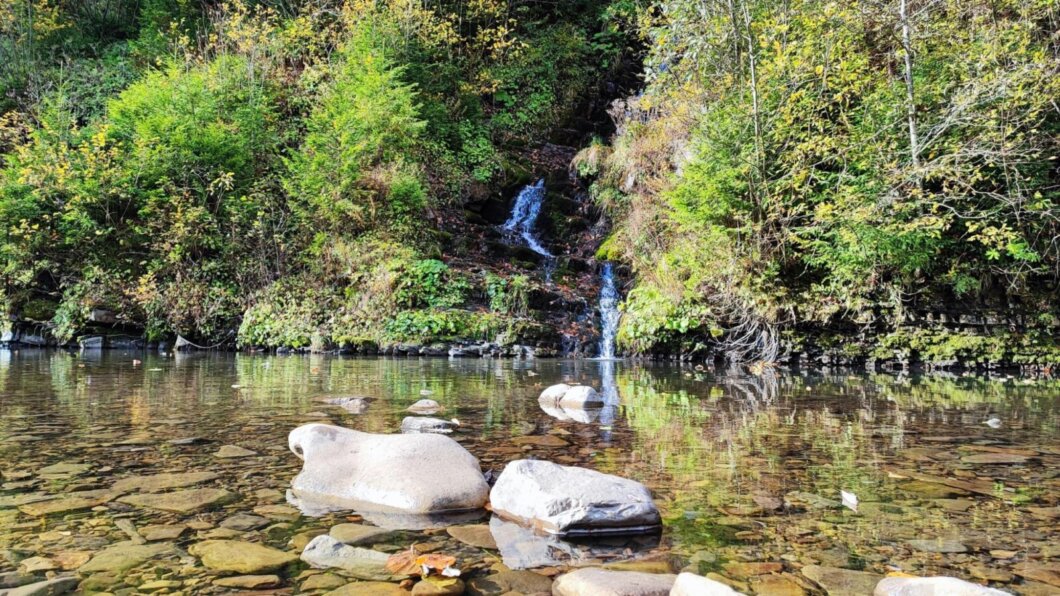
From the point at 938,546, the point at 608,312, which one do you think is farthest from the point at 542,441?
the point at 608,312

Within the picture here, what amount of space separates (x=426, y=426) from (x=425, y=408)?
86cm

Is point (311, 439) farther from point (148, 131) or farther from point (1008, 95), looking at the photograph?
point (148, 131)

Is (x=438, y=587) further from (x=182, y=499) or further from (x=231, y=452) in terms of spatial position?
(x=231, y=452)

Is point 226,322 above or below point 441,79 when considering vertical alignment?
below

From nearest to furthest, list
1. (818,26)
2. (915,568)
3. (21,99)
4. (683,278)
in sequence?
(915,568), (818,26), (683,278), (21,99)

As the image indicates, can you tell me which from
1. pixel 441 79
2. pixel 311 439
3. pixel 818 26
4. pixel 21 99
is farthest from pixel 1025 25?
pixel 21 99

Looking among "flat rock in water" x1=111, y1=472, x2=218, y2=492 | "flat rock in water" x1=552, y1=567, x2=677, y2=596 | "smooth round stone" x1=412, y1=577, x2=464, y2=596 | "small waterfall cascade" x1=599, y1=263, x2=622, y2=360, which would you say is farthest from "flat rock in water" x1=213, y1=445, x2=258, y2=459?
"small waterfall cascade" x1=599, y1=263, x2=622, y2=360

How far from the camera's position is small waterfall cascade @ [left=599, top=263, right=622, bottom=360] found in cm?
1282

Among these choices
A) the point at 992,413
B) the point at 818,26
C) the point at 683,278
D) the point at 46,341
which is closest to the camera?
the point at 992,413

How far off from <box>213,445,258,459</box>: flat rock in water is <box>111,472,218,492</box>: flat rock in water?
1.28 feet

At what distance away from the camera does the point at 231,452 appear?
3332 millimetres

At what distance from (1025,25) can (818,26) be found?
8.99 feet

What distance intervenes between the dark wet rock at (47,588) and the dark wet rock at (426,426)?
95.1 inches

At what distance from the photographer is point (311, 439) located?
3002 mm
